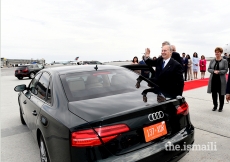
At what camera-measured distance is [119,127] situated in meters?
1.85

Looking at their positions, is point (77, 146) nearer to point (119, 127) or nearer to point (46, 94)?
point (119, 127)

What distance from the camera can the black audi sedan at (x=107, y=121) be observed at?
1.81 meters

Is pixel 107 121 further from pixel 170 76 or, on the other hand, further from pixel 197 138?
pixel 197 138

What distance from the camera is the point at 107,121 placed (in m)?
1.85

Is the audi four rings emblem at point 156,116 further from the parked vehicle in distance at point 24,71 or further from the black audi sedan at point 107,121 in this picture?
the parked vehicle in distance at point 24,71

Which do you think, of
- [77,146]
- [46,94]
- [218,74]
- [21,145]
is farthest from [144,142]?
[218,74]

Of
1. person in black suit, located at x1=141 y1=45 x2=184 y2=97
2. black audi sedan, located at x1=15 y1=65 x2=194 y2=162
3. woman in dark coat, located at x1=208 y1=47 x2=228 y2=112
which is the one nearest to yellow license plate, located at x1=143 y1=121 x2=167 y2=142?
black audi sedan, located at x1=15 y1=65 x2=194 y2=162

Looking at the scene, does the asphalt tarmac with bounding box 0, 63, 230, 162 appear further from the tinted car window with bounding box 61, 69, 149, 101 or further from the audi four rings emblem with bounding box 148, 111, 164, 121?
the tinted car window with bounding box 61, 69, 149, 101

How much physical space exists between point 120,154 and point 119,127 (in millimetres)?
243

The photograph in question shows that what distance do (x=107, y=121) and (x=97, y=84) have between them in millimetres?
978

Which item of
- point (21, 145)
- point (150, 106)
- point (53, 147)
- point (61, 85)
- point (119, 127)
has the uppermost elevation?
point (61, 85)

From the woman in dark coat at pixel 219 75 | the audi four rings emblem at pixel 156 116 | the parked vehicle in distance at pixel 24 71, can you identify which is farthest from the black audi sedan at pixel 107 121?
the parked vehicle in distance at pixel 24 71

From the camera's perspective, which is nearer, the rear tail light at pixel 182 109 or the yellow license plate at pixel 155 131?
the yellow license plate at pixel 155 131

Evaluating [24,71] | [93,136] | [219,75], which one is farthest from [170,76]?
[24,71]
